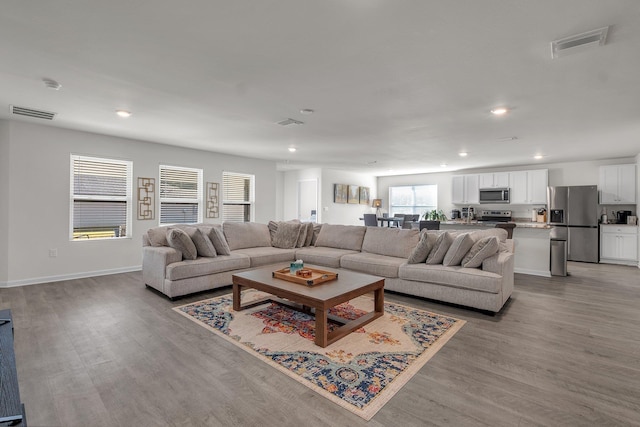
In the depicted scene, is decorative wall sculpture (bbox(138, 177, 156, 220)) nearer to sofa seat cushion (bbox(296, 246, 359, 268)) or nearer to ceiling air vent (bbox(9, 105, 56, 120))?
ceiling air vent (bbox(9, 105, 56, 120))

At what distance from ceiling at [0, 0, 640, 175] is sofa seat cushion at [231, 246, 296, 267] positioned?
6.38 feet

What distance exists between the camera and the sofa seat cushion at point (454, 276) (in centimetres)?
339

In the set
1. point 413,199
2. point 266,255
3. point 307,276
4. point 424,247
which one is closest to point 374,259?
point 424,247

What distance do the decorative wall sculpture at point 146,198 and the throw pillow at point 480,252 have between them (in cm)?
542

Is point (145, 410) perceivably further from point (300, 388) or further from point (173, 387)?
point (300, 388)

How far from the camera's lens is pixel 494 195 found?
833cm

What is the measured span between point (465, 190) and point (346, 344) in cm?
766

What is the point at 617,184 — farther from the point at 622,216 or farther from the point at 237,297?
the point at 237,297

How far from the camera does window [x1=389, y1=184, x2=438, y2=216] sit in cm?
1014

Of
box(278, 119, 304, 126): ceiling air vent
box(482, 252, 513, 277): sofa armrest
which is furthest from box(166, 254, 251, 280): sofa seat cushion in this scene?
box(482, 252, 513, 277): sofa armrest

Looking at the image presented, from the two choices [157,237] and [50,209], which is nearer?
[157,237]

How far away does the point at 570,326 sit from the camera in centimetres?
314

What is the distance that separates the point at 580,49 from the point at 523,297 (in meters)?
3.12

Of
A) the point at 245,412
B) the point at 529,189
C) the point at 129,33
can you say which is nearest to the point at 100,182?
the point at 129,33
